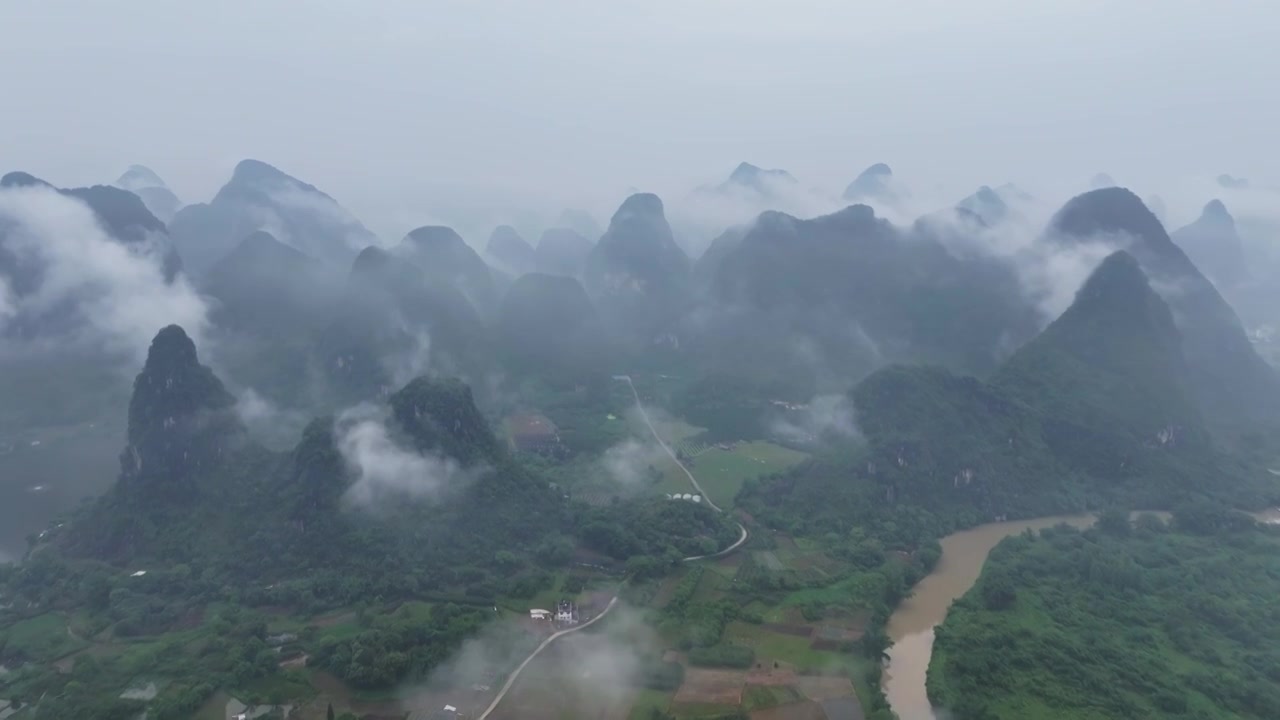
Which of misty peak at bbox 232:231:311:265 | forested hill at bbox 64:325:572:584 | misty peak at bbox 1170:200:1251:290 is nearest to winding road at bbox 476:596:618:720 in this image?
forested hill at bbox 64:325:572:584

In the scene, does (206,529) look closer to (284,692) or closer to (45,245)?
(284,692)

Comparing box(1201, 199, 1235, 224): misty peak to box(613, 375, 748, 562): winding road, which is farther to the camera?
box(1201, 199, 1235, 224): misty peak

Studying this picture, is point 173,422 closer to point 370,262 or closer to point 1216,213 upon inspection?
point 370,262

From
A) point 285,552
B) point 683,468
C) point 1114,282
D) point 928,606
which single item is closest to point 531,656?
point 285,552

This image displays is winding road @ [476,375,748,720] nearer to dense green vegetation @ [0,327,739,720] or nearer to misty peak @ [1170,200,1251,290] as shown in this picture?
dense green vegetation @ [0,327,739,720]

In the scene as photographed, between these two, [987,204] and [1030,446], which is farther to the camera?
[987,204]
